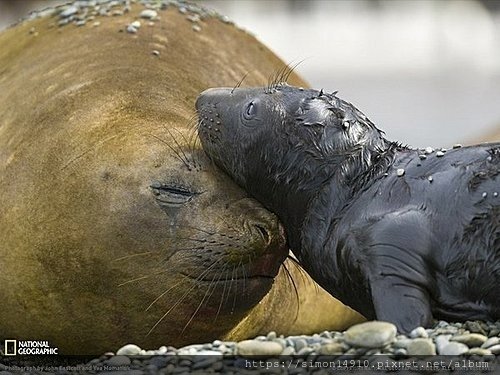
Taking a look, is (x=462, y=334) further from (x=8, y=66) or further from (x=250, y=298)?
(x=8, y=66)

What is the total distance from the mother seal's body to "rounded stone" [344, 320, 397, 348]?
24 cm

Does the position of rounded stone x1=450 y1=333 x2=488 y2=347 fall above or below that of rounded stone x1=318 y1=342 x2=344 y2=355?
below

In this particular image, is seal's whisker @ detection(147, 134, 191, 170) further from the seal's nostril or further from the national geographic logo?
the national geographic logo

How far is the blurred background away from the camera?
41.3 ft

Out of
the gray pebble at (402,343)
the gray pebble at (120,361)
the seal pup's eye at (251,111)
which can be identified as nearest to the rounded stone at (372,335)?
the gray pebble at (402,343)

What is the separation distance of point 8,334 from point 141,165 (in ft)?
2.66

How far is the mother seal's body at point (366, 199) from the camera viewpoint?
4141 mm

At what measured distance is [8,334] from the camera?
5078 mm

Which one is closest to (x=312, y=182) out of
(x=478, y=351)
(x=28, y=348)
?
(x=478, y=351)

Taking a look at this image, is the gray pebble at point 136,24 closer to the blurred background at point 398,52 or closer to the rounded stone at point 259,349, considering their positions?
the rounded stone at point 259,349

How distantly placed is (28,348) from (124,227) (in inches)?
24.8

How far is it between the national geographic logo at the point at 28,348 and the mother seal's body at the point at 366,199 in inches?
35.0

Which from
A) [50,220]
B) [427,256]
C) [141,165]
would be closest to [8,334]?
[50,220]

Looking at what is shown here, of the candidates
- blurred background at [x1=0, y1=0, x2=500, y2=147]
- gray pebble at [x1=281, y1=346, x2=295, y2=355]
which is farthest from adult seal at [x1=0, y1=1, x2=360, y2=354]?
blurred background at [x1=0, y1=0, x2=500, y2=147]
